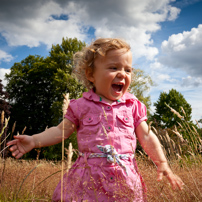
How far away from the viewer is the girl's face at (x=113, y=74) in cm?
242

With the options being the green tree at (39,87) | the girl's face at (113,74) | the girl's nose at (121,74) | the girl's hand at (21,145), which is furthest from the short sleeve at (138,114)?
the green tree at (39,87)

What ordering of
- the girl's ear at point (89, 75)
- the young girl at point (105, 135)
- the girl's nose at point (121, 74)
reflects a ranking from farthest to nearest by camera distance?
1. the girl's ear at point (89, 75)
2. the girl's nose at point (121, 74)
3. the young girl at point (105, 135)

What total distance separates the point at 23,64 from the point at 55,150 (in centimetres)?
1186

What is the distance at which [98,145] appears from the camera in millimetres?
2156

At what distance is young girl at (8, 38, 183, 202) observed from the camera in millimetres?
2035

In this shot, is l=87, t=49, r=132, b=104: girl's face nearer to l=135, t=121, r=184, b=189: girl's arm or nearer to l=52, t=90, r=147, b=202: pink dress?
l=52, t=90, r=147, b=202: pink dress

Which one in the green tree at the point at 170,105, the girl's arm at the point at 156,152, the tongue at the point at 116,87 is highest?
the green tree at the point at 170,105

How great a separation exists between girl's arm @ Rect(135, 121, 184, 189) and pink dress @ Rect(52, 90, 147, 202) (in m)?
0.11

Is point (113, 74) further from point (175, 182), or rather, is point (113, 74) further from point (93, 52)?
point (175, 182)

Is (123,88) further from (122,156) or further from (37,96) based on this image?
(37,96)

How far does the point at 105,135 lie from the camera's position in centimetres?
222

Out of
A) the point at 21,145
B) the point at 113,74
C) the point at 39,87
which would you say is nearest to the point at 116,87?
the point at 113,74

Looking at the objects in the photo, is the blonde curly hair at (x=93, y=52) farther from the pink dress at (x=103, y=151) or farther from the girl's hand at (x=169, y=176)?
the girl's hand at (x=169, y=176)

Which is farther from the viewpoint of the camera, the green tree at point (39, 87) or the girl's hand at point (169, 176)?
the green tree at point (39, 87)
